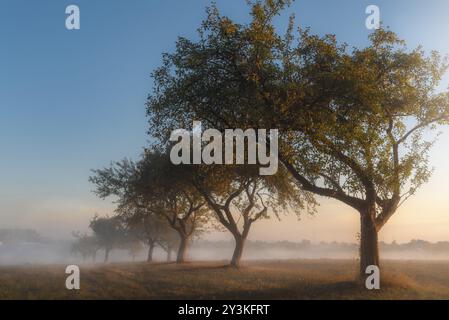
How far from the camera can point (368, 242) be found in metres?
28.7

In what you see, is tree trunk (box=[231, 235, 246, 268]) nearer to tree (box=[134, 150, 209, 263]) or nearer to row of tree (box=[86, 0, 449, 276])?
tree (box=[134, 150, 209, 263])

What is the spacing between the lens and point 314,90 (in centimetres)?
2786

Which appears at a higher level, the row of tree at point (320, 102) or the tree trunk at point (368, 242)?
the row of tree at point (320, 102)

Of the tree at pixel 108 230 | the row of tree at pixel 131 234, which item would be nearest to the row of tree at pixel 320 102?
the row of tree at pixel 131 234

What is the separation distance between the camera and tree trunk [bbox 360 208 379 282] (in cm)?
2830

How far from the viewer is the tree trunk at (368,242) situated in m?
28.3

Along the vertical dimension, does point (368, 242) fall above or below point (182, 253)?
above

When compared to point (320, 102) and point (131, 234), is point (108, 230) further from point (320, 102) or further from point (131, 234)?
point (320, 102)

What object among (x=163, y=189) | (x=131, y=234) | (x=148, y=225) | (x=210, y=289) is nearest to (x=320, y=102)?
(x=210, y=289)

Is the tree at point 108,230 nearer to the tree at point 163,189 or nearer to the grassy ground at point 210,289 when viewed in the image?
the tree at point 163,189

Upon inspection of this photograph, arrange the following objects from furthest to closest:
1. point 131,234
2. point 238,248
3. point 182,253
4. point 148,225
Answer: point 131,234, point 148,225, point 182,253, point 238,248
